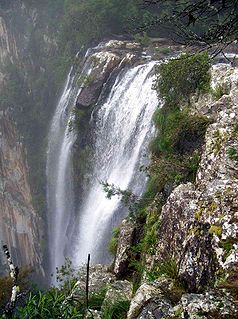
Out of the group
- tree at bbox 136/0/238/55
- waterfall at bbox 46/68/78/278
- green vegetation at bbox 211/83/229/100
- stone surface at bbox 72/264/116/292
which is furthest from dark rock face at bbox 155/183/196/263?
waterfall at bbox 46/68/78/278

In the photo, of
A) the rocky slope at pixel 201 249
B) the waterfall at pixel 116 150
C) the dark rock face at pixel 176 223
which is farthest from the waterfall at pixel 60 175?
the dark rock face at pixel 176 223

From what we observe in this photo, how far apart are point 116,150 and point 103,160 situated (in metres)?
1.59

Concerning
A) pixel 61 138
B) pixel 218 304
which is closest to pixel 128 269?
pixel 218 304

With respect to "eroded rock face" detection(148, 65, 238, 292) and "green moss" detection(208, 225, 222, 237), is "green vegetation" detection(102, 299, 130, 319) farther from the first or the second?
"green moss" detection(208, 225, 222, 237)

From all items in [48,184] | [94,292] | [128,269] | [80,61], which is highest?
[80,61]

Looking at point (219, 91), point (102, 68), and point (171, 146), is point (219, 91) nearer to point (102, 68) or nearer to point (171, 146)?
point (171, 146)

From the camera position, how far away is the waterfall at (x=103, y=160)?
1386 centimetres

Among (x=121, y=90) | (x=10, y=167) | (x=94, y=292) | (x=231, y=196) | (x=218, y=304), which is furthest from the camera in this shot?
(x=10, y=167)

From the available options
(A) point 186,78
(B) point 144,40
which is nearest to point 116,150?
(A) point 186,78

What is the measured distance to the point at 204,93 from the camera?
10.3 meters

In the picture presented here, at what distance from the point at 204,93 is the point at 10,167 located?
19765 millimetres

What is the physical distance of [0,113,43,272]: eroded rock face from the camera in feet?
84.3

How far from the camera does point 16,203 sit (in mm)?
26531

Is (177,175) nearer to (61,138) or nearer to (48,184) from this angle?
(61,138)
